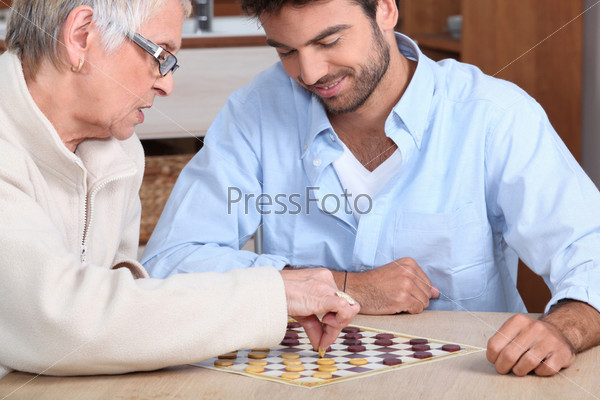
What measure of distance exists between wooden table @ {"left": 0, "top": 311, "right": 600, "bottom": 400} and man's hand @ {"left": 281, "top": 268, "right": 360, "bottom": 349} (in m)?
0.11

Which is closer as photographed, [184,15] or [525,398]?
[525,398]

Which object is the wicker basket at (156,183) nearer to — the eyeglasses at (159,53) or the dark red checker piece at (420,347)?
the eyeglasses at (159,53)

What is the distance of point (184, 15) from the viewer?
1.35 meters

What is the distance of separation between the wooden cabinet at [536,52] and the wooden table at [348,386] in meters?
1.49

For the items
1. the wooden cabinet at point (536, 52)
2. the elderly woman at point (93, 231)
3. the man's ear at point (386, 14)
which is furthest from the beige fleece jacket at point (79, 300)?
the wooden cabinet at point (536, 52)

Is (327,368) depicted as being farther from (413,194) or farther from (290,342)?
(413,194)

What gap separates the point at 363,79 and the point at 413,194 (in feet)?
0.80

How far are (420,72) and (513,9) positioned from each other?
104cm

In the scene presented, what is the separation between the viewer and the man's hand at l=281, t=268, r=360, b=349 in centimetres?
114

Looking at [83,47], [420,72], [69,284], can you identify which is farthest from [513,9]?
[69,284]

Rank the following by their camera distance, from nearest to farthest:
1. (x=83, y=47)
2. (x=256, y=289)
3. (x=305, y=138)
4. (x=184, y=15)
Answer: (x=256, y=289) < (x=83, y=47) < (x=184, y=15) < (x=305, y=138)

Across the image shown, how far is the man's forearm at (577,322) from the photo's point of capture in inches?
45.7

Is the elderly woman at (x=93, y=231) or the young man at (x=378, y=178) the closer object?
the elderly woman at (x=93, y=231)

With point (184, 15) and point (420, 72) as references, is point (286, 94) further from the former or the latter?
point (184, 15)
